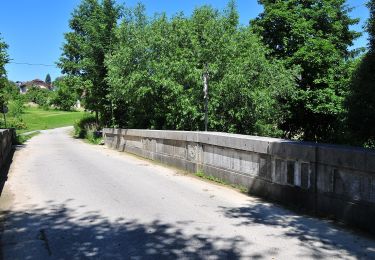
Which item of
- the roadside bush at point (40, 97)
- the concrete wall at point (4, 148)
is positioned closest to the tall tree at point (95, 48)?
the concrete wall at point (4, 148)

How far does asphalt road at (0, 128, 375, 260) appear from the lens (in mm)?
5547

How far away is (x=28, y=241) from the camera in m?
6.11

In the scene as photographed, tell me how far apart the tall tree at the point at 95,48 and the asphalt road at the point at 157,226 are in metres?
20.2

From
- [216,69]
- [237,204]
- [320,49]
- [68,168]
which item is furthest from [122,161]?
[320,49]

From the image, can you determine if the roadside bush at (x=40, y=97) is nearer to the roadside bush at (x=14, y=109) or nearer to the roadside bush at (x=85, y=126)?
the roadside bush at (x=14, y=109)

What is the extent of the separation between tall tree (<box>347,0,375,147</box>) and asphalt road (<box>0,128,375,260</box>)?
920 cm

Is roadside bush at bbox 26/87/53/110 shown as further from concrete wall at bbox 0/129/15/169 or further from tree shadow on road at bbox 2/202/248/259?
tree shadow on road at bbox 2/202/248/259

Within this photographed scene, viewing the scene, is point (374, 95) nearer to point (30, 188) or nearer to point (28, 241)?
point (30, 188)

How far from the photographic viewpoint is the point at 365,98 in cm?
1731

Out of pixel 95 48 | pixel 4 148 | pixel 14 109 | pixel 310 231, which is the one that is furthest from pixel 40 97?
pixel 310 231

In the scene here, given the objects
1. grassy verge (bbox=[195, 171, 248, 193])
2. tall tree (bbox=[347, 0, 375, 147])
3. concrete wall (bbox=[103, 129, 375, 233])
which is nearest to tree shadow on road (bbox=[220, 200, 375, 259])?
concrete wall (bbox=[103, 129, 375, 233])

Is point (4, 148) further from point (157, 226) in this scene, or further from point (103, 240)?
point (103, 240)

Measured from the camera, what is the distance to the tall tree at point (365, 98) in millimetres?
17078

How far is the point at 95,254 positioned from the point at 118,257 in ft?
1.05
